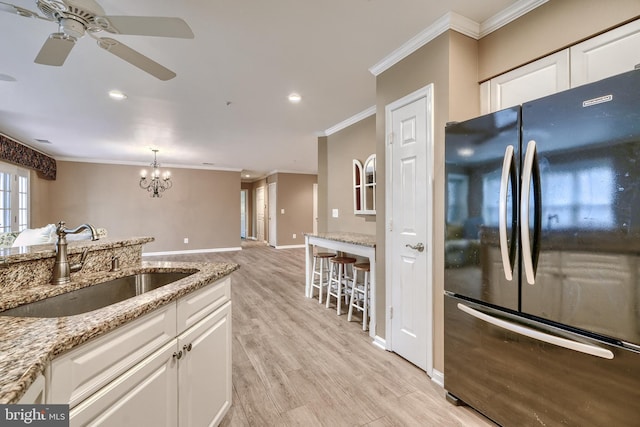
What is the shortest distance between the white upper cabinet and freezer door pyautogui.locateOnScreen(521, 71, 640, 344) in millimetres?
539

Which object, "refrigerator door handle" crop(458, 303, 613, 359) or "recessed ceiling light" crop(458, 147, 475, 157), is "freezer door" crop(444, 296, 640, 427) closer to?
"refrigerator door handle" crop(458, 303, 613, 359)

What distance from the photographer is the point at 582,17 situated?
1.59m

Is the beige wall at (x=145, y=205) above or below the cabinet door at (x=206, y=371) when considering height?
above

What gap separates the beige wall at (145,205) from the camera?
6.94 metres

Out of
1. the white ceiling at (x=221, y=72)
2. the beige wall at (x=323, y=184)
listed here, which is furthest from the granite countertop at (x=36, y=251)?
the beige wall at (x=323, y=184)

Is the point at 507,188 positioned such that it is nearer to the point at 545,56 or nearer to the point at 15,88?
the point at 545,56

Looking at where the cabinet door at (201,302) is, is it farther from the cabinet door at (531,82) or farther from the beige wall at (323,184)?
the beige wall at (323,184)

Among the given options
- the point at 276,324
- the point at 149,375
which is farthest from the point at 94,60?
the point at 276,324

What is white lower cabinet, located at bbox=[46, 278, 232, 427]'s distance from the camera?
2.68 feet

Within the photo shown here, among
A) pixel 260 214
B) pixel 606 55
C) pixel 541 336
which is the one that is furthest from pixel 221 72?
pixel 260 214

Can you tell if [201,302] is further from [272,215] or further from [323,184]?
[272,215]

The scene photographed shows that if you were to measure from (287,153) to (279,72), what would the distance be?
3684 mm

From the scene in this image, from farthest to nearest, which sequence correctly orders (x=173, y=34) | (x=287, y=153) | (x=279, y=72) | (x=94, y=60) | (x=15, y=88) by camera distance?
(x=287, y=153) → (x=15, y=88) → (x=279, y=72) → (x=94, y=60) → (x=173, y=34)

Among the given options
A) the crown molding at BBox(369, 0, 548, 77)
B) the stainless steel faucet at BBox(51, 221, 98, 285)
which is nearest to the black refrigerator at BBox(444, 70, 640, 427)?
the crown molding at BBox(369, 0, 548, 77)
